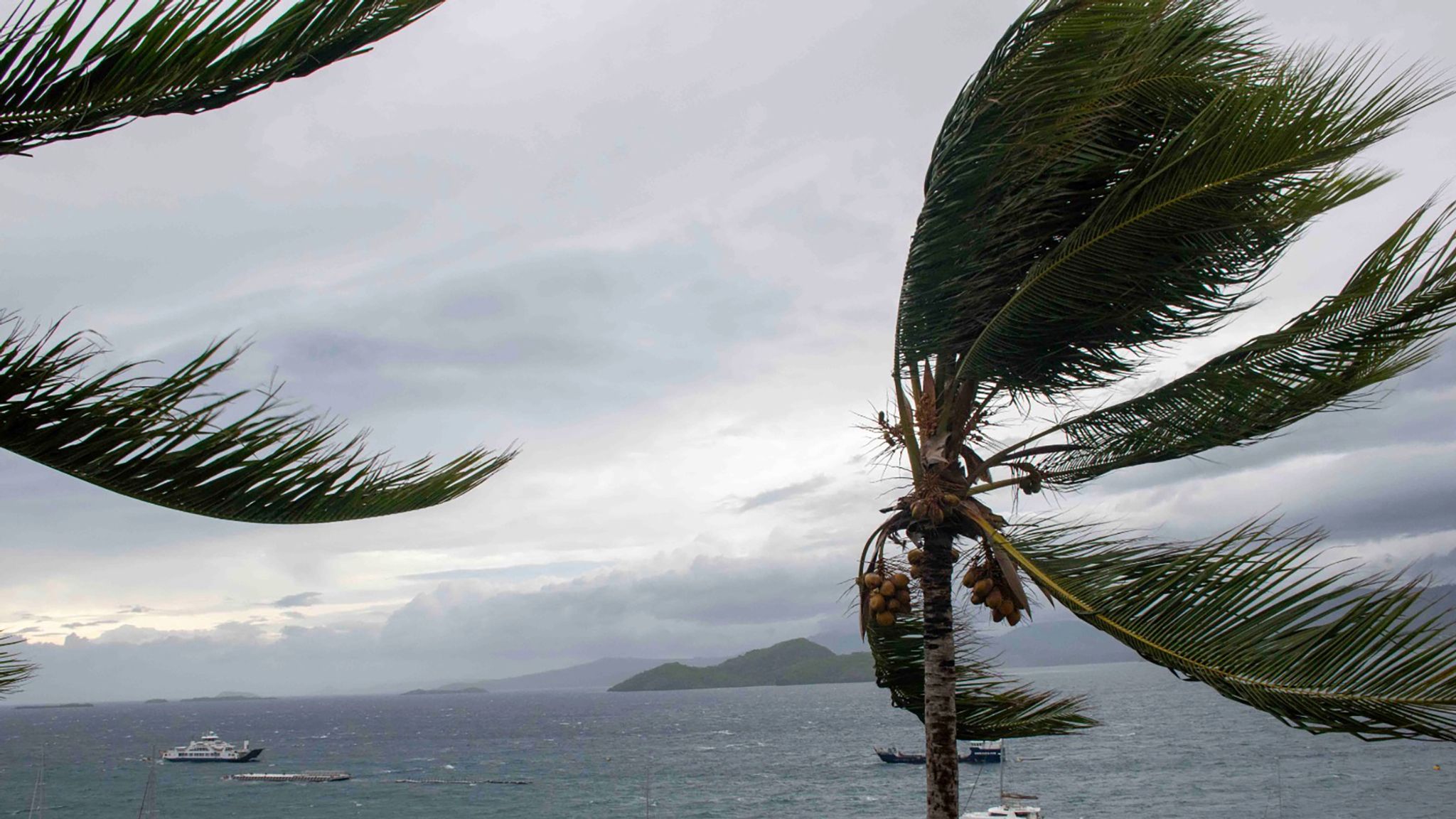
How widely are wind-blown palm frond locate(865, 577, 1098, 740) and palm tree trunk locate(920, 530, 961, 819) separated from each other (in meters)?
0.74

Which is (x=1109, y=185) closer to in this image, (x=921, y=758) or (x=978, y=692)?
(x=978, y=692)

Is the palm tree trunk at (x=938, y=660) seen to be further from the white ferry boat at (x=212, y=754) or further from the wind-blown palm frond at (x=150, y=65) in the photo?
the white ferry boat at (x=212, y=754)

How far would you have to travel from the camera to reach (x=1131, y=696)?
7697 inches

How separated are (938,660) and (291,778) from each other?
9685cm

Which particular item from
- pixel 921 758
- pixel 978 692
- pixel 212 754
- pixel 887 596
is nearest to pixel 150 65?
pixel 887 596

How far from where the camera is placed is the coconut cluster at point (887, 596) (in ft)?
21.3

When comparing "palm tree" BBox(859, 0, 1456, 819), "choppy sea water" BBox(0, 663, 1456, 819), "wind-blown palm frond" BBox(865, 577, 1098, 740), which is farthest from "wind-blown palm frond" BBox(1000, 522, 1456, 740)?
"choppy sea water" BBox(0, 663, 1456, 819)

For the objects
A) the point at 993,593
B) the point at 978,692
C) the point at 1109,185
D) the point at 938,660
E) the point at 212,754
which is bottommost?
the point at 212,754

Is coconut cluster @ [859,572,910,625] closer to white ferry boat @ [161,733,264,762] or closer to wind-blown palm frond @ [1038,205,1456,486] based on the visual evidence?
wind-blown palm frond @ [1038,205,1456,486]

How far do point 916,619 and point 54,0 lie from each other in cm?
645

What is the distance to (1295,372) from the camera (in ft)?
18.3

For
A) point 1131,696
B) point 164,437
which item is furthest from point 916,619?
point 1131,696

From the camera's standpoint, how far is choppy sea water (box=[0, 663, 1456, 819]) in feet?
227

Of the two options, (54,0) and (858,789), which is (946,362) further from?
(858,789)
